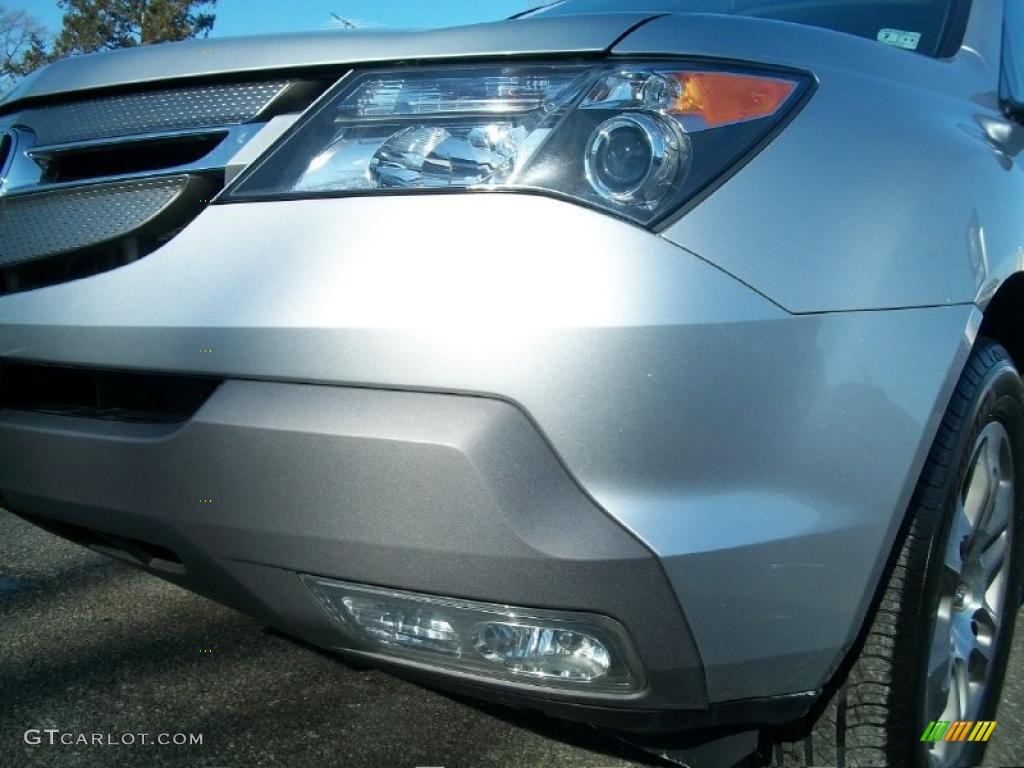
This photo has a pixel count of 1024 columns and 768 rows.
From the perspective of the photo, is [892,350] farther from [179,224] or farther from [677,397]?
[179,224]

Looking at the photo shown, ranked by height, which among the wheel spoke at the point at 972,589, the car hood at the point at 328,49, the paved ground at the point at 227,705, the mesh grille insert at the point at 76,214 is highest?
the car hood at the point at 328,49

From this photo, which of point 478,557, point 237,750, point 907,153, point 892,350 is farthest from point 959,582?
point 237,750

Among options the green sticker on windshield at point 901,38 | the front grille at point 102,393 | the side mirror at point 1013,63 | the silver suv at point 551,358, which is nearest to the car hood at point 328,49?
the silver suv at point 551,358

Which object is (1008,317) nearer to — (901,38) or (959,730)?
(901,38)

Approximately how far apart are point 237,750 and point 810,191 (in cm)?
144

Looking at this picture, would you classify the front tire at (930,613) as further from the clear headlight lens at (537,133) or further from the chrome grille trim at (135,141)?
the chrome grille trim at (135,141)

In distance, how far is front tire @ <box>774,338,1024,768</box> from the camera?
1496 mm

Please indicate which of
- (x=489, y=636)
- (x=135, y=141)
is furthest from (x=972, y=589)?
(x=135, y=141)

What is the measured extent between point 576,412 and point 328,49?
70 cm

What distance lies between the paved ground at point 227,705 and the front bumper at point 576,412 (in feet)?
2.15

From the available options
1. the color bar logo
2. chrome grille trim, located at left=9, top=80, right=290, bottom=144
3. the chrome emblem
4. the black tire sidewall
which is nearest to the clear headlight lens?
chrome grille trim, located at left=9, top=80, right=290, bottom=144

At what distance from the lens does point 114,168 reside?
5.38ft

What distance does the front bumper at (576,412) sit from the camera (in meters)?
1.20

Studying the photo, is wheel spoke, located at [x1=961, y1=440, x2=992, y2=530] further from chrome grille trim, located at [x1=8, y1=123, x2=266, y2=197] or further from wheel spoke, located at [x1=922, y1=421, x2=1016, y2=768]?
chrome grille trim, located at [x1=8, y1=123, x2=266, y2=197]
